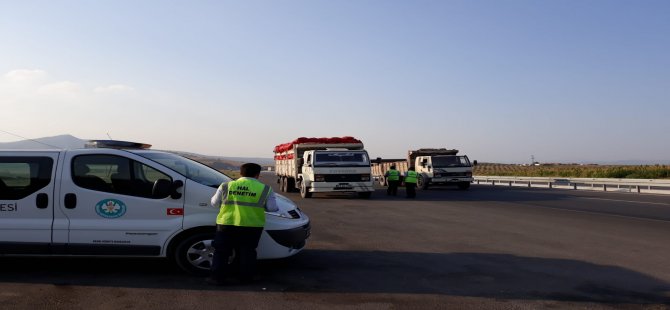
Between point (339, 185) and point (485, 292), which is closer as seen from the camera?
point (485, 292)

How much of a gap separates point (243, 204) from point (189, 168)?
4.65ft

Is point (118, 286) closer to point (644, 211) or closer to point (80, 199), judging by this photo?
point (80, 199)

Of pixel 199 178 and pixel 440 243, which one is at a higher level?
pixel 199 178

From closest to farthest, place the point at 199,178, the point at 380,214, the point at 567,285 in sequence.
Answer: the point at 567,285 < the point at 199,178 < the point at 380,214

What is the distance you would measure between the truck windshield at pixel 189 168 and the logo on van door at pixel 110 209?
2.20ft

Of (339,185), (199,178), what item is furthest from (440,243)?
(339,185)

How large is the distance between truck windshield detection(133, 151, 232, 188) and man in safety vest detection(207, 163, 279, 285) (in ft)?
2.57

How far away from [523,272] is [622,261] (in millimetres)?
1812

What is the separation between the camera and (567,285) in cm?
643

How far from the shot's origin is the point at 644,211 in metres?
16.2

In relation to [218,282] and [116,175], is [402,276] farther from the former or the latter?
[116,175]

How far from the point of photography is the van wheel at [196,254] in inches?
266

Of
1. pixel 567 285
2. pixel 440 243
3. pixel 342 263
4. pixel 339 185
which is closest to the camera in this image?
pixel 567 285

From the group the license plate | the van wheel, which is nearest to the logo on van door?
the van wheel
